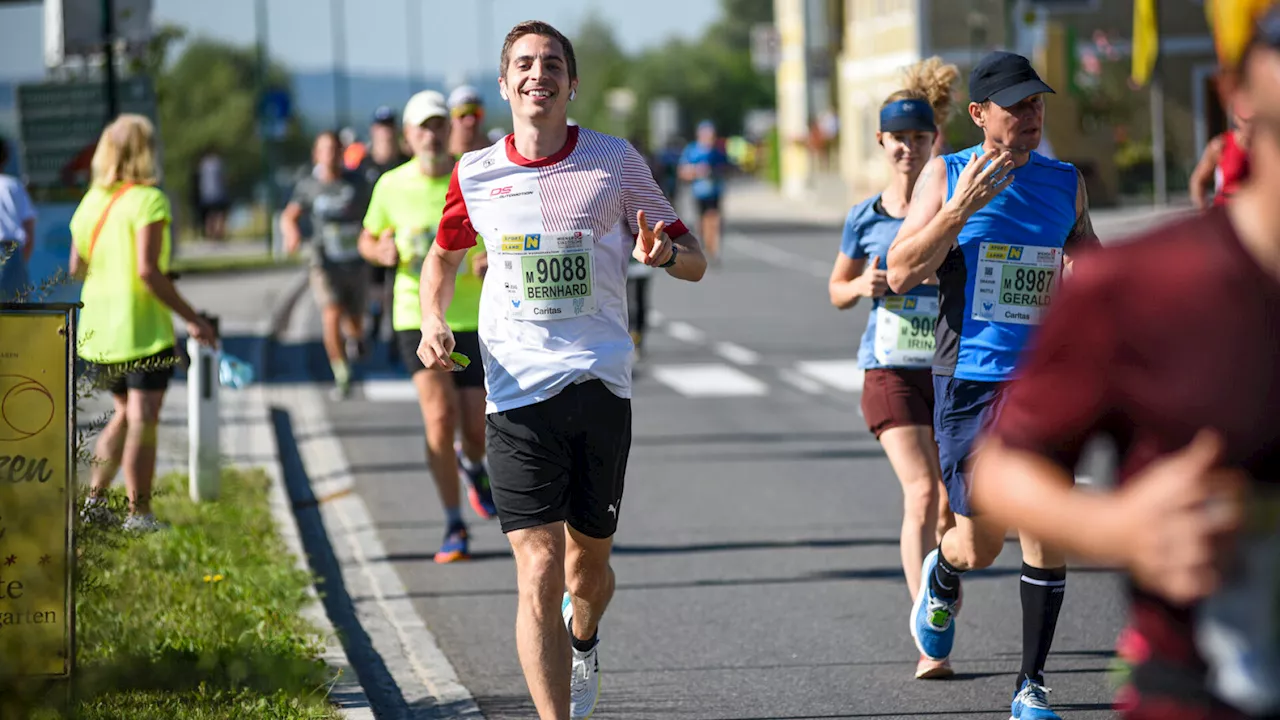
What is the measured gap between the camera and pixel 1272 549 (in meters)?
2.54

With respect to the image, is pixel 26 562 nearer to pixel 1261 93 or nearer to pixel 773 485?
pixel 1261 93

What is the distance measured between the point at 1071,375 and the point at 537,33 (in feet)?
9.11

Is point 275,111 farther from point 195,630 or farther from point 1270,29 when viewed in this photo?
point 1270,29

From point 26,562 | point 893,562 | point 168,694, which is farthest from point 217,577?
point 893,562

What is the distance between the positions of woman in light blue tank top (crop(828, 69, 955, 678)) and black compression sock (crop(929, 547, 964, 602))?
0.69ft

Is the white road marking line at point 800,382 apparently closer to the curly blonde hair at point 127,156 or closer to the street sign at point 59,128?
the street sign at point 59,128

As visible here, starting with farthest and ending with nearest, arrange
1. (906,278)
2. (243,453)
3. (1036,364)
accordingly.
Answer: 1. (243,453)
2. (906,278)
3. (1036,364)

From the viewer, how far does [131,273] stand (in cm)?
870

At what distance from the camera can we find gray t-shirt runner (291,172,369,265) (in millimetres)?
15555

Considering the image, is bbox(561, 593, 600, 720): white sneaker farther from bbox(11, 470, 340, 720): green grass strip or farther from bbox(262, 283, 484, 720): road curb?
bbox(11, 470, 340, 720): green grass strip

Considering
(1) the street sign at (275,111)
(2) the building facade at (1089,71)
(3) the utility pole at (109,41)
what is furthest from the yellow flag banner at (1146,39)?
(1) the street sign at (275,111)

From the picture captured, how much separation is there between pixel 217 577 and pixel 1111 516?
5.71 m

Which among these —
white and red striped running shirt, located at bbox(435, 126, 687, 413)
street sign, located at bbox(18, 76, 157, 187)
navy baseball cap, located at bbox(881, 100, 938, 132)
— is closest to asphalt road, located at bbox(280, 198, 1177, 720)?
white and red striped running shirt, located at bbox(435, 126, 687, 413)

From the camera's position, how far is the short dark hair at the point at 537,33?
5.27 m
